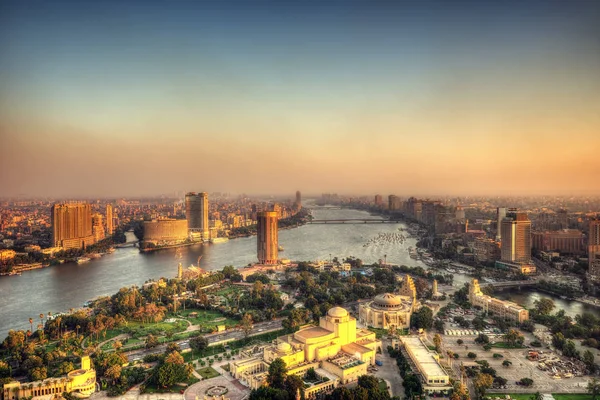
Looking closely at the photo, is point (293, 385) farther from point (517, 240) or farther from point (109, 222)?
point (109, 222)

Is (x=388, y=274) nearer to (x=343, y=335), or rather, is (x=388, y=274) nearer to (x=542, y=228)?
Answer: (x=343, y=335)

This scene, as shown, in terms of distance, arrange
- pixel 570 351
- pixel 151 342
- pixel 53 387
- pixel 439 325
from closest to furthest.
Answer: pixel 53 387 < pixel 570 351 < pixel 151 342 < pixel 439 325

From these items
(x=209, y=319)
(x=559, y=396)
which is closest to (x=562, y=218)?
(x=559, y=396)

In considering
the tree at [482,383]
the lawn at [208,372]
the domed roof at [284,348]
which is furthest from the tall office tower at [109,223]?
the tree at [482,383]

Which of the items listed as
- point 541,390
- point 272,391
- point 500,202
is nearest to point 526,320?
point 541,390

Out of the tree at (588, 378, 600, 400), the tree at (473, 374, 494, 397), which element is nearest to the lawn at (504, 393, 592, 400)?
the tree at (588, 378, 600, 400)
